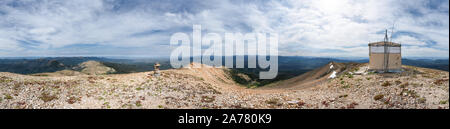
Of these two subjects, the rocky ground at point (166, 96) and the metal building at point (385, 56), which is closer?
the rocky ground at point (166, 96)

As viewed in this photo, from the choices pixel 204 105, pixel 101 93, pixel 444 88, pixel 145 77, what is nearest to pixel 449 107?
pixel 444 88

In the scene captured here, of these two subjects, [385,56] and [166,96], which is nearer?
[166,96]

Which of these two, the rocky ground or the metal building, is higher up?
the metal building

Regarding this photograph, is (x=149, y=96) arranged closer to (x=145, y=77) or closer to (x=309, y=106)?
(x=145, y=77)

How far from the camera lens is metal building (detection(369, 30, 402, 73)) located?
1944 centimetres

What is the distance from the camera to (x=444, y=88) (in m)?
10.3

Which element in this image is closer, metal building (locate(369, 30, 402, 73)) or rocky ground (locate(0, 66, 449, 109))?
rocky ground (locate(0, 66, 449, 109))

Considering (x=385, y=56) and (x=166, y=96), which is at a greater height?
(x=385, y=56)

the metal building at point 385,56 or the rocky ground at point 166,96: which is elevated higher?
the metal building at point 385,56

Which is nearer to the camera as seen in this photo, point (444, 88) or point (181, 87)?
point (444, 88)

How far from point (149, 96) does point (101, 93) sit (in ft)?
10.8

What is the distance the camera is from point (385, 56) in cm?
1959

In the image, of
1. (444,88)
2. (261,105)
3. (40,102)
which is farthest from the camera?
(261,105)

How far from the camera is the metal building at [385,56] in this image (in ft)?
63.8
